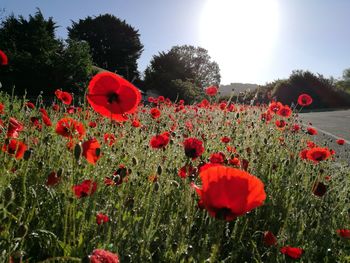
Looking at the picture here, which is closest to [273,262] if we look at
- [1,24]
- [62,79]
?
[62,79]

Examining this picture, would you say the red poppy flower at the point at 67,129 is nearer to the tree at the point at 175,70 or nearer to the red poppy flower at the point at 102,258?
the red poppy flower at the point at 102,258

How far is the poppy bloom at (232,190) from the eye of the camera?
0.99 metres

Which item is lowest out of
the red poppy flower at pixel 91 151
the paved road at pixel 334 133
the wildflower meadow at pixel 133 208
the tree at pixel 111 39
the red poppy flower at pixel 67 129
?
the paved road at pixel 334 133

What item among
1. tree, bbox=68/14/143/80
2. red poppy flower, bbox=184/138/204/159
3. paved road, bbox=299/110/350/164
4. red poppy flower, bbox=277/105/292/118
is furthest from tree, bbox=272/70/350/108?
red poppy flower, bbox=184/138/204/159

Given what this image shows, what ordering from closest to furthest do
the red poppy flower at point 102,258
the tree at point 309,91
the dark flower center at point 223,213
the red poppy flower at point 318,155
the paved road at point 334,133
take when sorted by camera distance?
1. the red poppy flower at point 102,258
2. the dark flower center at point 223,213
3. the red poppy flower at point 318,155
4. the paved road at point 334,133
5. the tree at point 309,91

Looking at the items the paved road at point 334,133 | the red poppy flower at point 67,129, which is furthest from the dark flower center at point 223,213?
the paved road at point 334,133

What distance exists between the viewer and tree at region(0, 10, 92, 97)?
1653 cm

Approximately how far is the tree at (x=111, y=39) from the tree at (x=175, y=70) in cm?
304

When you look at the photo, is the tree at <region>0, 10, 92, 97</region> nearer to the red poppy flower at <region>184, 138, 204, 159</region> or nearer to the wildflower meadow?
the wildflower meadow

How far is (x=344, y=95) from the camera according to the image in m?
37.5

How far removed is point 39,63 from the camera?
16781 millimetres

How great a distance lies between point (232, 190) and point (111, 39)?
46.9 meters

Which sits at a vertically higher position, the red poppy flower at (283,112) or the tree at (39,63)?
the tree at (39,63)

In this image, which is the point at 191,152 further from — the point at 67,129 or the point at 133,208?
the point at 67,129
